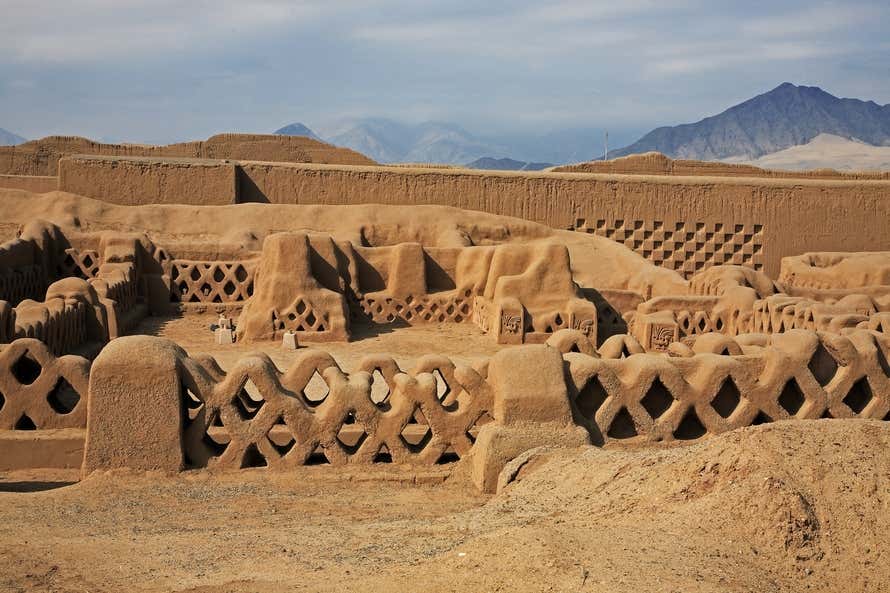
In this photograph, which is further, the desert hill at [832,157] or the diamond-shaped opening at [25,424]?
the desert hill at [832,157]

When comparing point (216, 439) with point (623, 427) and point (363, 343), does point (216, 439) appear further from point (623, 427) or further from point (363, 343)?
point (363, 343)

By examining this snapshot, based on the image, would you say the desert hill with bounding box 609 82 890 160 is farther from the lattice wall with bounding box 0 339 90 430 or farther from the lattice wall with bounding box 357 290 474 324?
the lattice wall with bounding box 0 339 90 430

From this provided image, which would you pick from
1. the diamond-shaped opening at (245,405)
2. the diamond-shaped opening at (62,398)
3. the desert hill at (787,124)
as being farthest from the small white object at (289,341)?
the desert hill at (787,124)

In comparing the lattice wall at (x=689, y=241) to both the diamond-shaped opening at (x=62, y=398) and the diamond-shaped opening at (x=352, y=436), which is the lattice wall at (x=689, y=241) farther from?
the diamond-shaped opening at (x=352, y=436)

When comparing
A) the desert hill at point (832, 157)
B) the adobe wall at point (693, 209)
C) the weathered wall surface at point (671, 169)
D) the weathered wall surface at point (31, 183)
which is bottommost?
the adobe wall at point (693, 209)

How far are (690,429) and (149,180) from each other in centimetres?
1722

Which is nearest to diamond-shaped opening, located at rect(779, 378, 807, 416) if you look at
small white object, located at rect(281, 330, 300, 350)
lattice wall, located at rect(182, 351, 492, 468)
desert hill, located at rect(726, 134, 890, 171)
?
lattice wall, located at rect(182, 351, 492, 468)

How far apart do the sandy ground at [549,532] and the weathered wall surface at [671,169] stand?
21.4m

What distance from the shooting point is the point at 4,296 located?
535 inches

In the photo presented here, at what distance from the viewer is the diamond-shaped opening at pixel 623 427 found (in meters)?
5.62

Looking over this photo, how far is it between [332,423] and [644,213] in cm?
1834

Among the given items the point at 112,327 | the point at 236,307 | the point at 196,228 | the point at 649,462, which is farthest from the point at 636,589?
the point at 196,228

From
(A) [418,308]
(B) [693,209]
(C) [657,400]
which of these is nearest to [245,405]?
(C) [657,400]

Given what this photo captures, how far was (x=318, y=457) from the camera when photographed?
17.8 ft
